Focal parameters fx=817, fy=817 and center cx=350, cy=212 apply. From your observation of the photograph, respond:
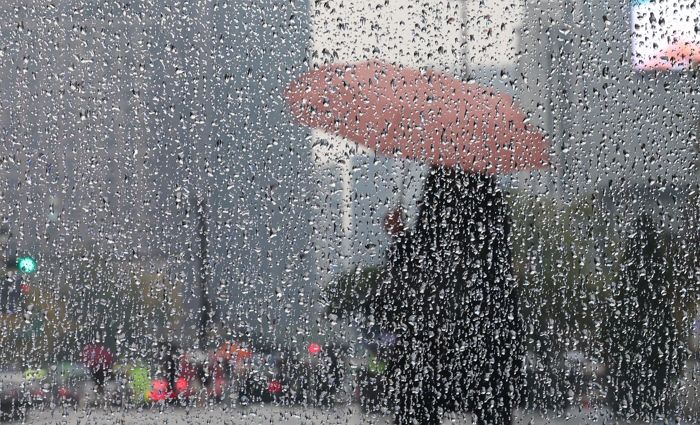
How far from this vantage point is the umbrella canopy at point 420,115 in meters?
1.42

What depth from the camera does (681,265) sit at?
4.92ft

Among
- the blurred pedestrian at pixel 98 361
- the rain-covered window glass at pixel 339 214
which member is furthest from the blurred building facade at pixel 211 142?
the blurred pedestrian at pixel 98 361

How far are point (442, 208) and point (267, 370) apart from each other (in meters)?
0.42

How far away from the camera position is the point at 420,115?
144 cm

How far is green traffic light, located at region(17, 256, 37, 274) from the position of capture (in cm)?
141

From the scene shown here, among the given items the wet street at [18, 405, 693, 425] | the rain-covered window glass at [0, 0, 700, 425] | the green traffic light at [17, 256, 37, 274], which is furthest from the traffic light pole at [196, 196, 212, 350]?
the green traffic light at [17, 256, 37, 274]

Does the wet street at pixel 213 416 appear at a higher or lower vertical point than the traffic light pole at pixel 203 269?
lower

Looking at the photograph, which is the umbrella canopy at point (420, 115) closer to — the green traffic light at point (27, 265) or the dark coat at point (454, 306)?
the dark coat at point (454, 306)

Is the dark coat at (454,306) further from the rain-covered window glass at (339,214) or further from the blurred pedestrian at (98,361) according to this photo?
the blurred pedestrian at (98,361)

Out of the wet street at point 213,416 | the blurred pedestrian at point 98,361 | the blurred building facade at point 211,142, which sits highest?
the blurred building facade at point 211,142

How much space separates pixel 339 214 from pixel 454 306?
0.26 meters

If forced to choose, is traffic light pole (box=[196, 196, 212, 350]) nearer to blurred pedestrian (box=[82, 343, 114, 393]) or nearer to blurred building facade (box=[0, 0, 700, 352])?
blurred building facade (box=[0, 0, 700, 352])

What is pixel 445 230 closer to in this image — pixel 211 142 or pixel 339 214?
pixel 339 214

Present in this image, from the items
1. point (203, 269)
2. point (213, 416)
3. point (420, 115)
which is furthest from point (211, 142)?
point (213, 416)
